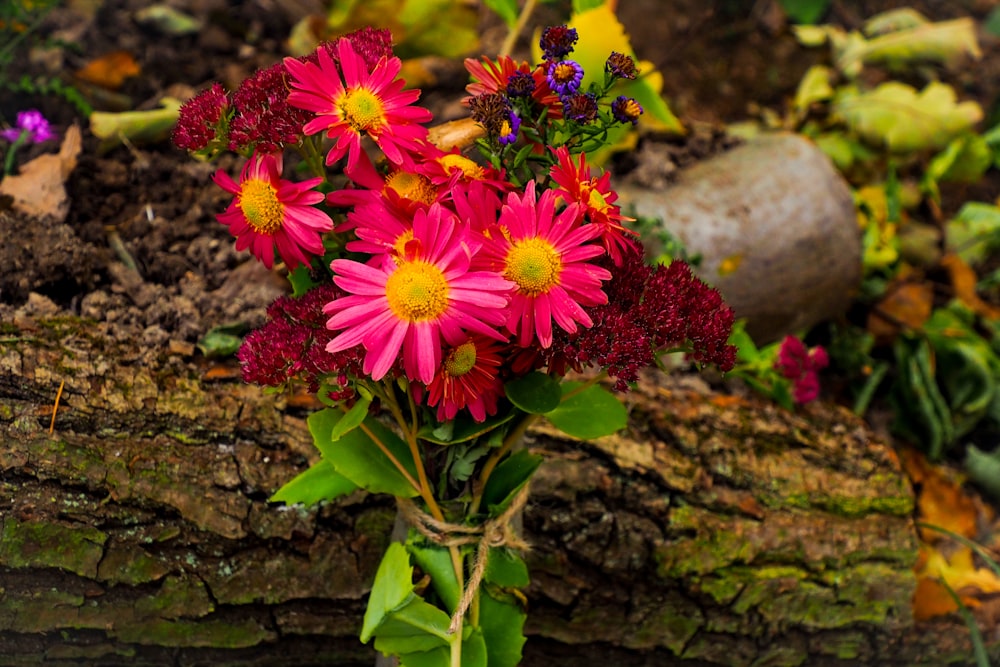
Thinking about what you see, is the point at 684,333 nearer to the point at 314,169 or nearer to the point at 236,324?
the point at 314,169

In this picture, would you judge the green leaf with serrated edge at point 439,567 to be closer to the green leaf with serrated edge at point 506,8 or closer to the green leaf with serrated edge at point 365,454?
the green leaf with serrated edge at point 365,454

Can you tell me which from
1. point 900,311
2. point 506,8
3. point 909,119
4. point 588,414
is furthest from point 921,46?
point 588,414

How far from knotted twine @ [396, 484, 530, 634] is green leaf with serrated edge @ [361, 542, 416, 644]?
0.04m

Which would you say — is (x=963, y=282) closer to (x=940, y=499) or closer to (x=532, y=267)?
(x=940, y=499)

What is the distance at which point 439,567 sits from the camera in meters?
0.99

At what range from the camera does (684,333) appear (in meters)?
0.81

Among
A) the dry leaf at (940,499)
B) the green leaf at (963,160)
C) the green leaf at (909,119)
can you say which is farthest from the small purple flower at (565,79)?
the green leaf at (963,160)

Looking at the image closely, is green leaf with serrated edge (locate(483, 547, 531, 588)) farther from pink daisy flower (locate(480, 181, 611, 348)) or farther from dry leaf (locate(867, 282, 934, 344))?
dry leaf (locate(867, 282, 934, 344))

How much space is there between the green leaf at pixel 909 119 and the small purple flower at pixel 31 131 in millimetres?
1954

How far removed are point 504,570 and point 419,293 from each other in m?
0.44

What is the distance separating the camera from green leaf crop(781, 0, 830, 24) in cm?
296

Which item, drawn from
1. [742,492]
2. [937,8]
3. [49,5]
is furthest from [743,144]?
[937,8]

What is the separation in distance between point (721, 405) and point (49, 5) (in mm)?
1618

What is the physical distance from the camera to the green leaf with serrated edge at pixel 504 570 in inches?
39.5
